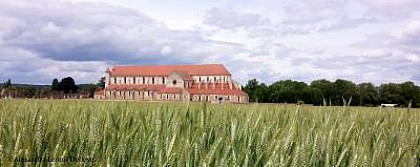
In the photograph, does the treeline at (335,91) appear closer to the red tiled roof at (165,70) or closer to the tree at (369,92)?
the tree at (369,92)

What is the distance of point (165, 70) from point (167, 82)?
8882 mm

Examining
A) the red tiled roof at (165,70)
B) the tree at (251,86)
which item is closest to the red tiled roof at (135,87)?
the red tiled roof at (165,70)

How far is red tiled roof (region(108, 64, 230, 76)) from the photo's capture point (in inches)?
5261

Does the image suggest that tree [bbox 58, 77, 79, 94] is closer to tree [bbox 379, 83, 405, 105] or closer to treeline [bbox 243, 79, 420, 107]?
treeline [bbox 243, 79, 420, 107]

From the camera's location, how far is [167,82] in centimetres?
12950

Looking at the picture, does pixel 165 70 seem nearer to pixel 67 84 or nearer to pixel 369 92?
pixel 67 84

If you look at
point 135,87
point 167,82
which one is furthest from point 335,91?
point 135,87

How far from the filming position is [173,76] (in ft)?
420

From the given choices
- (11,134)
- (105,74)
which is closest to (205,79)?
(105,74)

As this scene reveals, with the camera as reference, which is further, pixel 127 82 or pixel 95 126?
pixel 127 82

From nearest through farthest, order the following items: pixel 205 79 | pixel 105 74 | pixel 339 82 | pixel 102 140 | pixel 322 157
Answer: pixel 322 157, pixel 102 140, pixel 339 82, pixel 205 79, pixel 105 74

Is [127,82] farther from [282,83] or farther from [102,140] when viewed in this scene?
[102,140]

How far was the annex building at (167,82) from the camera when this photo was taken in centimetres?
12238

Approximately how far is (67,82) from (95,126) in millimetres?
144555
